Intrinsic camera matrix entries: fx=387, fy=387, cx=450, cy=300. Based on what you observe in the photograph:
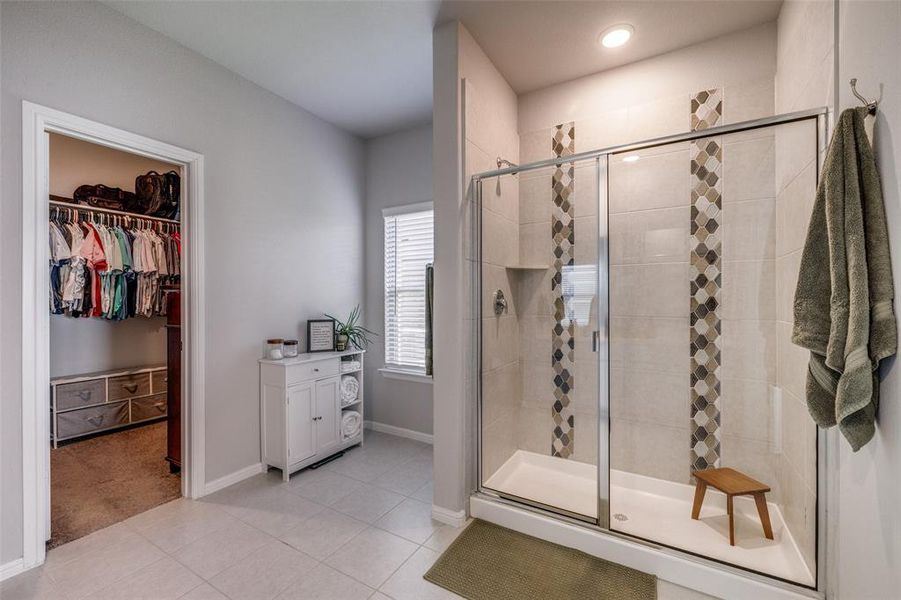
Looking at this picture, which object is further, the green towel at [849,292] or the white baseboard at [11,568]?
the white baseboard at [11,568]

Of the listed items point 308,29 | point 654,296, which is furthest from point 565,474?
point 308,29

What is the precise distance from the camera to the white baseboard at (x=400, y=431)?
3.57m

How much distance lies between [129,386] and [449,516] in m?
3.63

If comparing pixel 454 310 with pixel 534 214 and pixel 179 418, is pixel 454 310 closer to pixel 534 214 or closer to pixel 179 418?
pixel 534 214

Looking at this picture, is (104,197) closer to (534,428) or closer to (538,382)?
(538,382)

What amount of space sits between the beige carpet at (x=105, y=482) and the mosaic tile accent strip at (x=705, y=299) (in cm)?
336

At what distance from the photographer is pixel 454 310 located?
2287mm

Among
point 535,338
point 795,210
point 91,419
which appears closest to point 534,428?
point 535,338

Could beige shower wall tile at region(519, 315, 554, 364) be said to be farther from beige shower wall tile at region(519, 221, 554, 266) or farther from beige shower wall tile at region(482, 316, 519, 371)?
beige shower wall tile at region(519, 221, 554, 266)

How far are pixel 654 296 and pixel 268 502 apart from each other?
2748 millimetres

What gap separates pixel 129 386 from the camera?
12.8 feet

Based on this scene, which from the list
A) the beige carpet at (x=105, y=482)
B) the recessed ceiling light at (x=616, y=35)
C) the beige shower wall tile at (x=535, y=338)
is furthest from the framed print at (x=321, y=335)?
the recessed ceiling light at (x=616, y=35)

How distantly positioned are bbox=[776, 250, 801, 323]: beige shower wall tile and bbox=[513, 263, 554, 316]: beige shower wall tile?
1215 mm

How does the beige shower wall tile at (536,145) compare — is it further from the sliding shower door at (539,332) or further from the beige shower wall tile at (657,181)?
the beige shower wall tile at (657,181)
